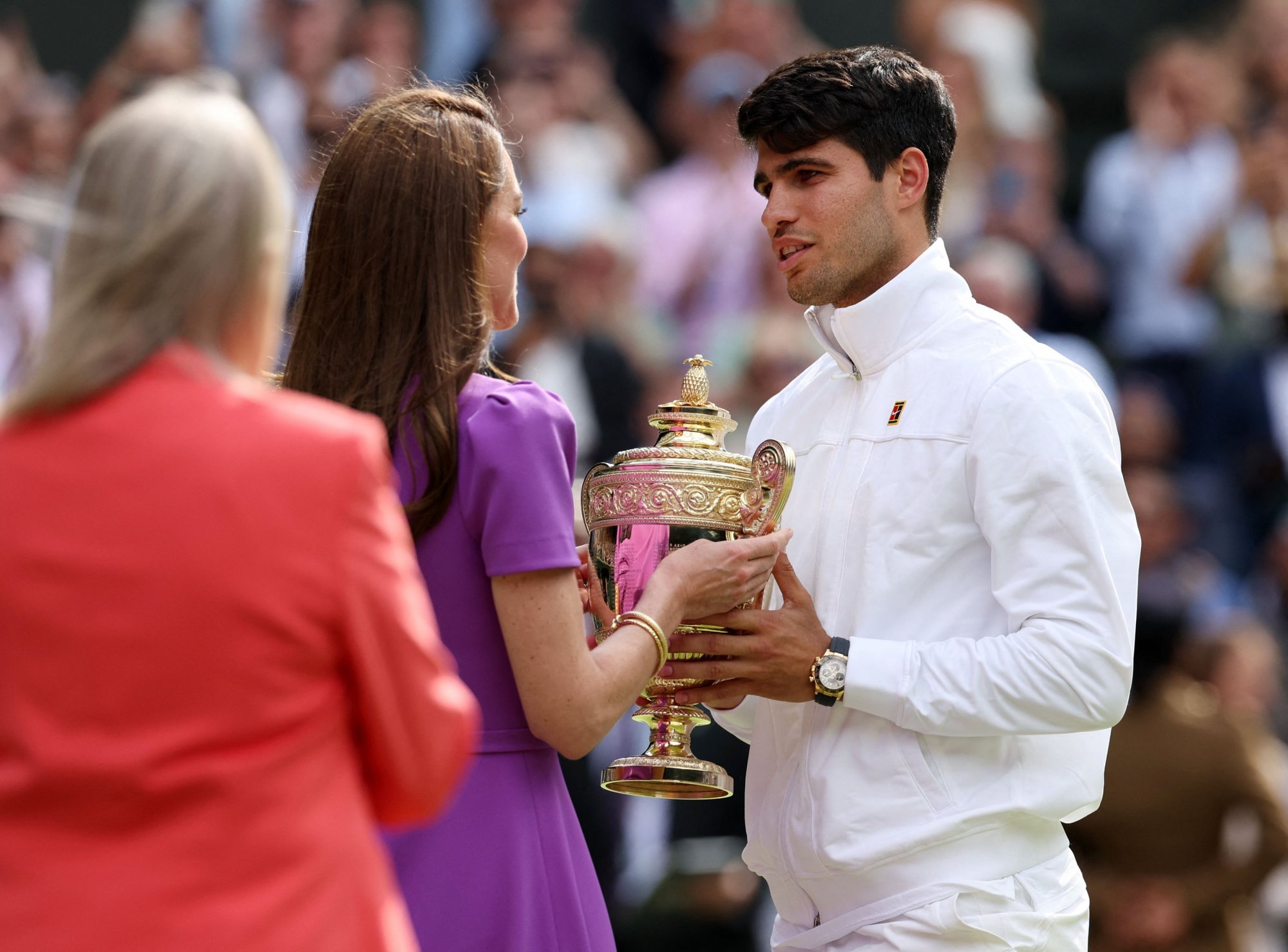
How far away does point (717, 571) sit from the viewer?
10.6 feet

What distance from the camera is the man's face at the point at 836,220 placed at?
362 centimetres

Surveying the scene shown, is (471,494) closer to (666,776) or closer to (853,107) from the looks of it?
(666,776)

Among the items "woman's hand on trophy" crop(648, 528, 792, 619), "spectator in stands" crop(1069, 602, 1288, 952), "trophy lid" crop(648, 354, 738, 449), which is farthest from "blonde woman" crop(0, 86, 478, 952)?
"spectator in stands" crop(1069, 602, 1288, 952)

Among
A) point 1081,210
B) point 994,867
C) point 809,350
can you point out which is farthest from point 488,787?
point 1081,210

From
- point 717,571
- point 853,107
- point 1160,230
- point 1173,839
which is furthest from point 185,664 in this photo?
point 1160,230

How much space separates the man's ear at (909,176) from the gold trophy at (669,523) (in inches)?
26.0

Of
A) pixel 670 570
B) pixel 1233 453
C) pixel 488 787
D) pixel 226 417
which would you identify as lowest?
pixel 1233 453

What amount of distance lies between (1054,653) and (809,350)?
4951 mm

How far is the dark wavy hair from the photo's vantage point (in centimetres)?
361

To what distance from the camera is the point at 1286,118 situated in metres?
9.30

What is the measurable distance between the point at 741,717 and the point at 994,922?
0.80m

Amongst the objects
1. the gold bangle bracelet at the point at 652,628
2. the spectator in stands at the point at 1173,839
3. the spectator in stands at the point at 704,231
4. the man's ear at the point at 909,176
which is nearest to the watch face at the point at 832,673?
the gold bangle bracelet at the point at 652,628

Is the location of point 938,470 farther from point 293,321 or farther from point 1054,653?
point 293,321

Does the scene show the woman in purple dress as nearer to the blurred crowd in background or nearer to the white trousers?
the white trousers
